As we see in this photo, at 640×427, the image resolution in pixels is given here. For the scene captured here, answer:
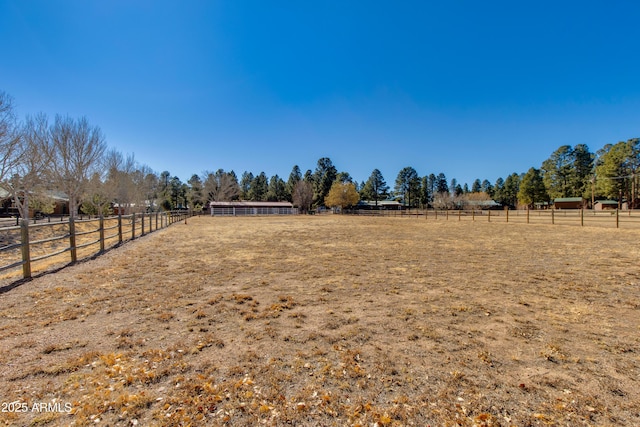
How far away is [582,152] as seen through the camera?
2581 inches

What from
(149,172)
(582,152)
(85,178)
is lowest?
(85,178)

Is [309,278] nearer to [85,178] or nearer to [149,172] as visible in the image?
[85,178]

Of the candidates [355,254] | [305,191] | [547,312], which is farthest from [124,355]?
[305,191]

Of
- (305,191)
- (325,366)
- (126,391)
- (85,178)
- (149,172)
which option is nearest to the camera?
(126,391)

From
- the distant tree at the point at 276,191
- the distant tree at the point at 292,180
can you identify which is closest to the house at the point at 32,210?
the distant tree at the point at 276,191

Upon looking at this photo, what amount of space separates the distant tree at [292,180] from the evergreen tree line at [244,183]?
12.7 inches

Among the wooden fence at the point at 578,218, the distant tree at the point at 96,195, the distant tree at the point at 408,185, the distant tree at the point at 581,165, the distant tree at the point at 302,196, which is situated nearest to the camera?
the wooden fence at the point at 578,218

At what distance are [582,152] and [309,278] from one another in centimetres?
8581

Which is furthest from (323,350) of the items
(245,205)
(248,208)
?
(245,205)

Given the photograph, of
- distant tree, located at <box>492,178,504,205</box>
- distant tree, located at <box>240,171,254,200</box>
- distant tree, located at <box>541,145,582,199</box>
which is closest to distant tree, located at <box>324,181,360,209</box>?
distant tree, located at <box>240,171,254,200</box>

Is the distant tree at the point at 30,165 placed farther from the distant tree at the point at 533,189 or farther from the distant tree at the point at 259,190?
the distant tree at the point at 533,189

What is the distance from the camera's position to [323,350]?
299 cm

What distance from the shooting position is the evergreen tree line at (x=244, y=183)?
2335cm

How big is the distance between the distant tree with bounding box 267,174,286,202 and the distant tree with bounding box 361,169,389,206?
25.8 m
